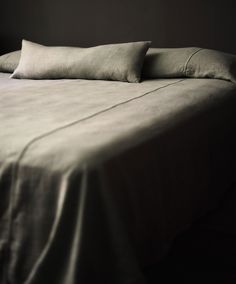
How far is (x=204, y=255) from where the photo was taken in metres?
1.73

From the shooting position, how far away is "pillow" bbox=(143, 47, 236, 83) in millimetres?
2344

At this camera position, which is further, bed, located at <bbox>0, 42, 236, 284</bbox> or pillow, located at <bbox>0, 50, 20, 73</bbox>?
pillow, located at <bbox>0, 50, 20, 73</bbox>

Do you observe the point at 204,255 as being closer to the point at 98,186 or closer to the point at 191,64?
the point at 98,186

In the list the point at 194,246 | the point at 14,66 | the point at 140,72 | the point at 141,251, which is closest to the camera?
the point at 141,251

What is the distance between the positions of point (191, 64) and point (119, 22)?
2.82 feet

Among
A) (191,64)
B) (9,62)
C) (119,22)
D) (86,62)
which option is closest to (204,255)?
(191,64)

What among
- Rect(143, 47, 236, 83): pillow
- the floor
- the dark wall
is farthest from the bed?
the dark wall

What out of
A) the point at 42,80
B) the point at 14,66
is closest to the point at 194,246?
the point at 42,80

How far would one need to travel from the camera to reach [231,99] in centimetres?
217

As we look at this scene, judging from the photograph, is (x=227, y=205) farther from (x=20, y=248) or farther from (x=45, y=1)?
(x=45, y=1)

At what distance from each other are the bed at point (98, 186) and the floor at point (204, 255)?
142mm

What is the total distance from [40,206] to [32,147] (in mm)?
193

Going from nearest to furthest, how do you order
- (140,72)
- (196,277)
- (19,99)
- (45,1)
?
1. (196,277)
2. (19,99)
3. (140,72)
4. (45,1)

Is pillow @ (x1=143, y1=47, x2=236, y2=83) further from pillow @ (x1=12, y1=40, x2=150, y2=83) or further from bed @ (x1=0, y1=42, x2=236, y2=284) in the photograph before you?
bed @ (x1=0, y1=42, x2=236, y2=284)
